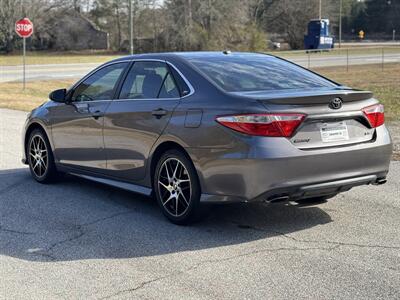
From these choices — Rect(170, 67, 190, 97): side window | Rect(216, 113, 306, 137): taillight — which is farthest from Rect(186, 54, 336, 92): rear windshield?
Rect(216, 113, 306, 137): taillight

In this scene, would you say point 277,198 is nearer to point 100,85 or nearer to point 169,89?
point 169,89

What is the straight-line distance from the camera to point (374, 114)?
588 cm

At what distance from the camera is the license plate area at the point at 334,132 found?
546 centimetres

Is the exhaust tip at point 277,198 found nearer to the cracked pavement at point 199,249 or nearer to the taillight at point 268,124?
the cracked pavement at point 199,249

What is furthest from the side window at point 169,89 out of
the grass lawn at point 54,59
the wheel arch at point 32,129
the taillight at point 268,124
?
the grass lawn at point 54,59

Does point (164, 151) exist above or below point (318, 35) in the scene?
below

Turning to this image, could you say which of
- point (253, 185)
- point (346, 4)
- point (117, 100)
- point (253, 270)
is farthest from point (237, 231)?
point (346, 4)

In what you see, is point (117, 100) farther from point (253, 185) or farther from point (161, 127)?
point (253, 185)

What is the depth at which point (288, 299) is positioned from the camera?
4184 millimetres

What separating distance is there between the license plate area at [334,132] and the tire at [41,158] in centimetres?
378

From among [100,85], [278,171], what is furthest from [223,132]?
[100,85]

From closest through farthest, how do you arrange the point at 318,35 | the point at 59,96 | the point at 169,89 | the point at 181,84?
1. the point at 181,84
2. the point at 169,89
3. the point at 59,96
4. the point at 318,35

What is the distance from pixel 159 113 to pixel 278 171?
1440mm

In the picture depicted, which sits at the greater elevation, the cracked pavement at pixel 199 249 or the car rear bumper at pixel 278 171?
the car rear bumper at pixel 278 171
